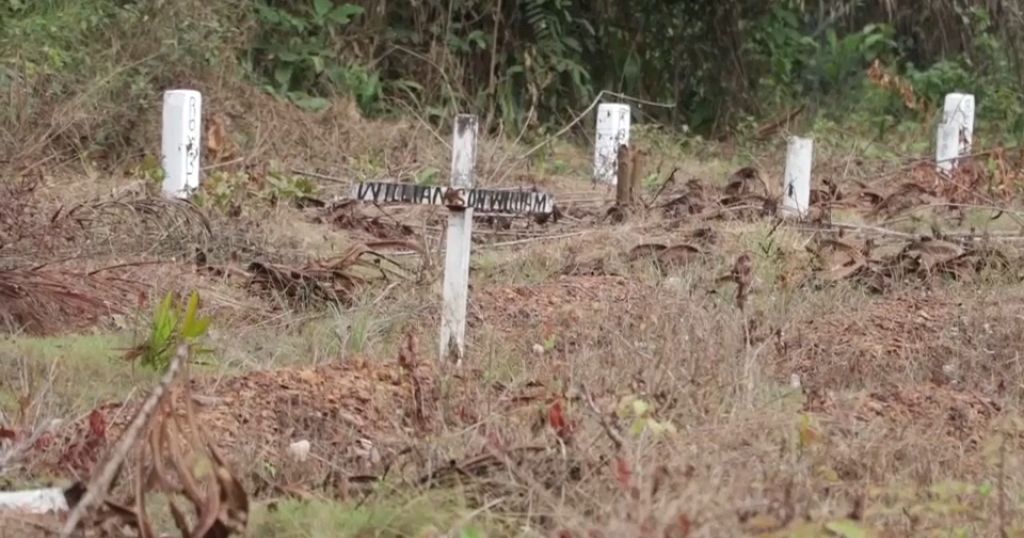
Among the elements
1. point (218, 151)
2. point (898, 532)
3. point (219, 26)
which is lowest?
point (898, 532)

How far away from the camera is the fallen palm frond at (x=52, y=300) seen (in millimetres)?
6520

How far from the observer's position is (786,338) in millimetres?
6672

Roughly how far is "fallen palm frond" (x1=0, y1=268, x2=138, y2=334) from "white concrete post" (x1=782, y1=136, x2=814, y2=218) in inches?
162

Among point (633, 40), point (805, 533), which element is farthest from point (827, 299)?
point (633, 40)

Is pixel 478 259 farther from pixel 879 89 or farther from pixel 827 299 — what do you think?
pixel 879 89

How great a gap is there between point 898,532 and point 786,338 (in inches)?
99.1

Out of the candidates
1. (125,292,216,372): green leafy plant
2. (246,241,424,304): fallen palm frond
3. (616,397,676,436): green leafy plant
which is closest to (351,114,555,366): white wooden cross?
(125,292,216,372): green leafy plant

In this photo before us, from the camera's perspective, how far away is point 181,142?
930 centimetres

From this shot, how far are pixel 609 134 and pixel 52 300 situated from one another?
19.4 feet

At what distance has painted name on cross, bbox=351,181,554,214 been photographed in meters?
5.77

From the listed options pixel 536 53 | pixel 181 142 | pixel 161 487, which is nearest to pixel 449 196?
pixel 161 487

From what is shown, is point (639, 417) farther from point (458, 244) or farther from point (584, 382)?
point (458, 244)

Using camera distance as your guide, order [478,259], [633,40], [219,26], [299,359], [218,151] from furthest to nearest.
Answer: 1. [633,40]
2. [219,26]
3. [218,151]
4. [478,259]
5. [299,359]

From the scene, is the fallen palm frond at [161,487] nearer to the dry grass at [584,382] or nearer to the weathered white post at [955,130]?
the dry grass at [584,382]
